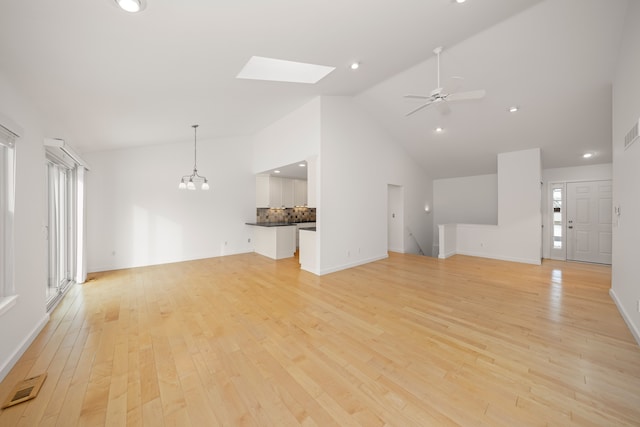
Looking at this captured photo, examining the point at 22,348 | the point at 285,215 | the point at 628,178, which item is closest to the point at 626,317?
the point at 628,178

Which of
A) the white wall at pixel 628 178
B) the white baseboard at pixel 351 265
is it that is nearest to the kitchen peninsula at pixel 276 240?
the white baseboard at pixel 351 265

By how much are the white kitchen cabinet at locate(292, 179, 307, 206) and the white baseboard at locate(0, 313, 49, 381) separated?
5.88 meters

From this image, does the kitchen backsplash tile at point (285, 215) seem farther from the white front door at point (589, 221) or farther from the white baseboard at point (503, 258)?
the white front door at point (589, 221)

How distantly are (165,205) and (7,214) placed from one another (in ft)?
12.6

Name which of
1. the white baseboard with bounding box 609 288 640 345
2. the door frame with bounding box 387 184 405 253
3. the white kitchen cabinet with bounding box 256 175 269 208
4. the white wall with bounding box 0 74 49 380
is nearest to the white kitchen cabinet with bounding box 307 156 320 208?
the white kitchen cabinet with bounding box 256 175 269 208

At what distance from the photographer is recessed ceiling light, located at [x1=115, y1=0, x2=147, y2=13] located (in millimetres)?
1608

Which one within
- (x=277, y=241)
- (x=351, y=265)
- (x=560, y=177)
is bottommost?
(x=351, y=265)

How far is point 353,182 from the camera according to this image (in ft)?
17.7

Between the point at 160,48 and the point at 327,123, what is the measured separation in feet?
10.2

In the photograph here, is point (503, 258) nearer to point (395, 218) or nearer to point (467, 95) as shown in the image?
point (395, 218)

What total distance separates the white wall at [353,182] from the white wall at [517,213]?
2280 mm

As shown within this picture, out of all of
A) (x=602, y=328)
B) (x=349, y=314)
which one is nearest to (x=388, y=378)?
(x=349, y=314)

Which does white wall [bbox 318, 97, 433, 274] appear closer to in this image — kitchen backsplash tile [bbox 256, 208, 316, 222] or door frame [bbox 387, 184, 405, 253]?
door frame [bbox 387, 184, 405, 253]

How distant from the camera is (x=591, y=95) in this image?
4031 millimetres
